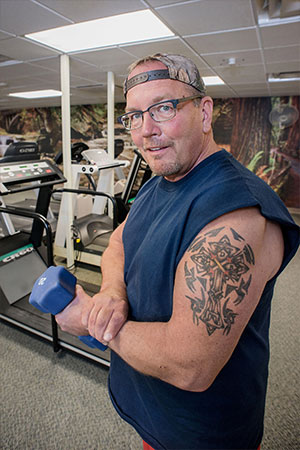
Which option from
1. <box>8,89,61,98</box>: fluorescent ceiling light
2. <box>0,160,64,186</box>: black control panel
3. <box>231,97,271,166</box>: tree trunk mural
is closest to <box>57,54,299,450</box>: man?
<box>0,160,64,186</box>: black control panel

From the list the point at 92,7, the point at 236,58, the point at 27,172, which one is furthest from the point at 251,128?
the point at 27,172

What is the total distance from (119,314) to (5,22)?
10.4ft

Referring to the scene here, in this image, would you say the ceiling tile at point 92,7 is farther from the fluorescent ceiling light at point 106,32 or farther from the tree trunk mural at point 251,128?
the tree trunk mural at point 251,128

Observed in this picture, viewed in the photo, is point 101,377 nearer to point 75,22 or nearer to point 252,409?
point 252,409

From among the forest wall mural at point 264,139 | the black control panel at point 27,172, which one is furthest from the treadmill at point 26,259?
the forest wall mural at point 264,139

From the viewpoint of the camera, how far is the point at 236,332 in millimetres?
616

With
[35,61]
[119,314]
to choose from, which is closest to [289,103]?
[35,61]

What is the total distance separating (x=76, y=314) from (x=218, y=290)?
0.41m

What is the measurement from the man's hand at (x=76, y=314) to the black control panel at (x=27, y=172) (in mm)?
2109

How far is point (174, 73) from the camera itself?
805mm

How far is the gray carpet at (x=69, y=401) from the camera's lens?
167 centimetres

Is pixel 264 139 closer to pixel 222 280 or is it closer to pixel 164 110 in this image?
pixel 164 110

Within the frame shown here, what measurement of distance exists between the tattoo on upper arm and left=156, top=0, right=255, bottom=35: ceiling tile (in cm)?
245

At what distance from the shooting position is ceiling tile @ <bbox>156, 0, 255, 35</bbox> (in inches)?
91.4
